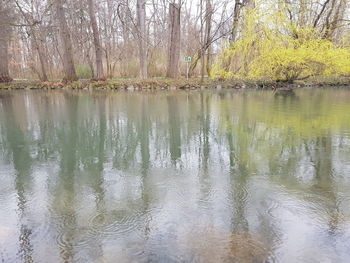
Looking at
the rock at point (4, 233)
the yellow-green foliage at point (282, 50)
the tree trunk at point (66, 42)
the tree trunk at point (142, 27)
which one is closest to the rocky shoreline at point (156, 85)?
the tree trunk at point (66, 42)

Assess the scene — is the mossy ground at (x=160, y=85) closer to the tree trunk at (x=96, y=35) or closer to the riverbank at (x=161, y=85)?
the riverbank at (x=161, y=85)

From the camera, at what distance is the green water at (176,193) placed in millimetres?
2807

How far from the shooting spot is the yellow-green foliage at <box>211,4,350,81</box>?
15.7m

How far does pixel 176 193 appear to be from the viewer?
3.96 m

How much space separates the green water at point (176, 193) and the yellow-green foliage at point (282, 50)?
904cm

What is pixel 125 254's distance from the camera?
106 inches

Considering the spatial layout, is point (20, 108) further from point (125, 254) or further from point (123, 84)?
point (125, 254)

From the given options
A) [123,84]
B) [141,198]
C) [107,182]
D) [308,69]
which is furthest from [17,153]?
[308,69]

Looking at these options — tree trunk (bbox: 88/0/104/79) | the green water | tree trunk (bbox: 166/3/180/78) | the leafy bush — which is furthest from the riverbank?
the green water

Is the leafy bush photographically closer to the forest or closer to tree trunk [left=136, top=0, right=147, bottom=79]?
the forest

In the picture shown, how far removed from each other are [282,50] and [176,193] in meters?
13.8

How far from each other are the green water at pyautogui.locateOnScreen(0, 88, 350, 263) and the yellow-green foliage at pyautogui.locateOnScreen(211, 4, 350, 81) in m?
9.04

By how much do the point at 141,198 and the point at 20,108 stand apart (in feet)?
29.9

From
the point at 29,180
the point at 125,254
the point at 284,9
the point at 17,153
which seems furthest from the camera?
the point at 284,9
